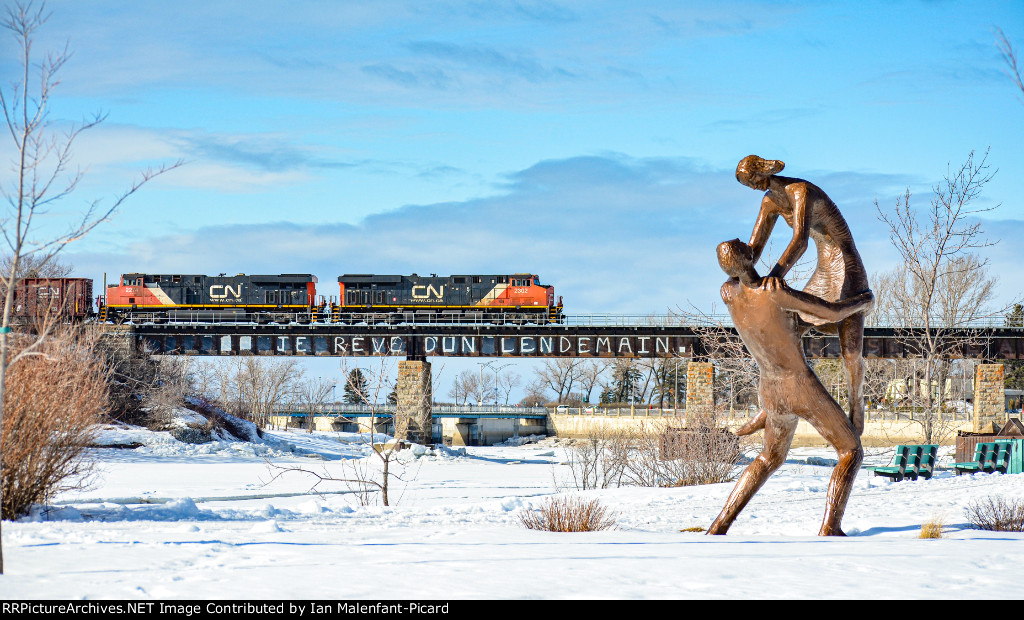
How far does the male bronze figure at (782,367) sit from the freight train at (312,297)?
129 feet

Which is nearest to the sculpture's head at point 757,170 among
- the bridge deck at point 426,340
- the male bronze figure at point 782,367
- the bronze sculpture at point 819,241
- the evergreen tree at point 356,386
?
the bronze sculpture at point 819,241

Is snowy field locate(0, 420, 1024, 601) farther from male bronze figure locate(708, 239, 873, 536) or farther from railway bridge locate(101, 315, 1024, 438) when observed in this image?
railway bridge locate(101, 315, 1024, 438)

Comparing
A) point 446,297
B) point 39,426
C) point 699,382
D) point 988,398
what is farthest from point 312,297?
point 39,426

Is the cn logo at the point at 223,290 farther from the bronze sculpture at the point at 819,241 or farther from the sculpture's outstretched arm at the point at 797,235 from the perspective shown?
the sculpture's outstretched arm at the point at 797,235

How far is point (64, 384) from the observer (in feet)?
34.4

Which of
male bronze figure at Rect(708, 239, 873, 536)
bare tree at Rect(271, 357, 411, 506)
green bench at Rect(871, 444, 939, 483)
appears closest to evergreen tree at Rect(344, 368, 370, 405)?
bare tree at Rect(271, 357, 411, 506)

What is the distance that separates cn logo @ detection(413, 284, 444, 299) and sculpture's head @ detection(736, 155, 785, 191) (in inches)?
1635

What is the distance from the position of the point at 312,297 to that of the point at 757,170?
143 feet

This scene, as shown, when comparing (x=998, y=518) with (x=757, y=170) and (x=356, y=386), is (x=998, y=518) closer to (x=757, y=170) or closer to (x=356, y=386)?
(x=757, y=170)

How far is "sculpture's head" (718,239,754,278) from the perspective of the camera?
8.73m

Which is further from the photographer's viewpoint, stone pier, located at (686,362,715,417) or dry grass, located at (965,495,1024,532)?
stone pier, located at (686,362,715,417)

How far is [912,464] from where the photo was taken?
1747 centimetres
